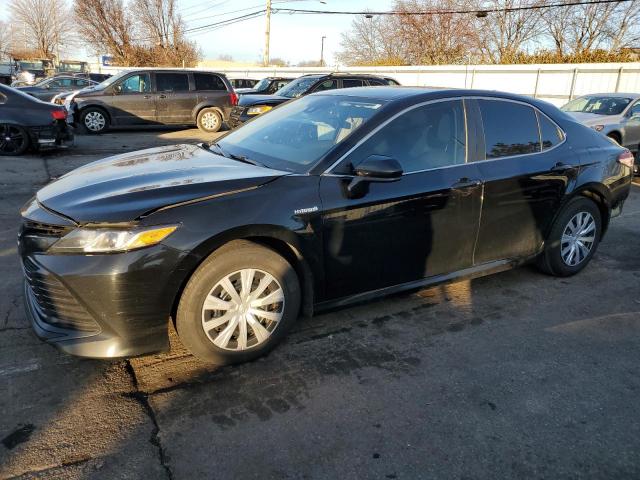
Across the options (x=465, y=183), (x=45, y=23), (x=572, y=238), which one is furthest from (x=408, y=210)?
(x=45, y=23)

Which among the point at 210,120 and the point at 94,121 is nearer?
the point at 94,121

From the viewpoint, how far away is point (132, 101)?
13703 millimetres

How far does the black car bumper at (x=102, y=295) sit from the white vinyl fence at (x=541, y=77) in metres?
17.4

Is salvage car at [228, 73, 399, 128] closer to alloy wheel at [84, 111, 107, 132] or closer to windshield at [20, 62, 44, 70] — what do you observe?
alloy wheel at [84, 111, 107, 132]

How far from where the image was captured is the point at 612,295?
170 inches

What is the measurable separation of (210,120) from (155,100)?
A: 1.63 m

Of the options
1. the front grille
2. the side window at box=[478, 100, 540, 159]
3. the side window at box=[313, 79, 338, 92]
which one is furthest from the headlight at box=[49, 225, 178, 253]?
the side window at box=[313, 79, 338, 92]

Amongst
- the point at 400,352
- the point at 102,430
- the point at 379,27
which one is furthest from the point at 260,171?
the point at 379,27

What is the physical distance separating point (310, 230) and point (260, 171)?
1.67 feet

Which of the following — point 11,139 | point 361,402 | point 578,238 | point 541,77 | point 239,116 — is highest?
point 541,77

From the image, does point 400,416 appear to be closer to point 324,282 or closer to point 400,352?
point 400,352

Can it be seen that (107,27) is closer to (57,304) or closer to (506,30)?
(506,30)

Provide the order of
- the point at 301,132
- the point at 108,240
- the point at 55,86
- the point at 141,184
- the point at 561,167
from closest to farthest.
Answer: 1. the point at 108,240
2. the point at 141,184
3. the point at 301,132
4. the point at 561,167
5. the point at 55,86

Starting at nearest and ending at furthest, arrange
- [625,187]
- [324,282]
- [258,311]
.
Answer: [258,311] → [324,282] → [625,187]
